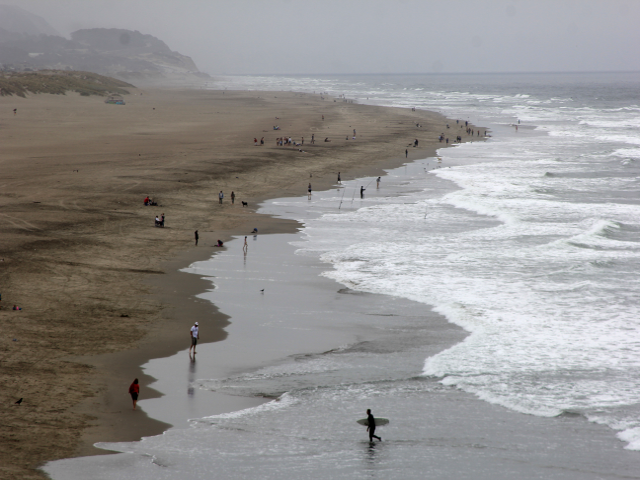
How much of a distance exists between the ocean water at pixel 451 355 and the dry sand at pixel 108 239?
79.3 inches

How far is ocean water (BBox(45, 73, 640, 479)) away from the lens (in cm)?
1235

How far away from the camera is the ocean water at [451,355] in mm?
12352

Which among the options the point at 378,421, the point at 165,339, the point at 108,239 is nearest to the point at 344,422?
the point at 378,421

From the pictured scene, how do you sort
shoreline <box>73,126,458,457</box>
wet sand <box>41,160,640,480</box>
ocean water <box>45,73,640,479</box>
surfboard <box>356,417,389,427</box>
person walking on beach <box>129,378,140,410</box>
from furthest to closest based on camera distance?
person walking on beach <box>129,378,140,410</box>
surfboard <box>356,417,389,427</box>
shoreline <box>73,126,458,457</box>
ocean water <box>45,73,640,479</box>
wet sand <box>41,160,640,480</box>

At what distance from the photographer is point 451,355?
17.2 m

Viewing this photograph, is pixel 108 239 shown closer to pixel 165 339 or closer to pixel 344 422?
pixel 165 339

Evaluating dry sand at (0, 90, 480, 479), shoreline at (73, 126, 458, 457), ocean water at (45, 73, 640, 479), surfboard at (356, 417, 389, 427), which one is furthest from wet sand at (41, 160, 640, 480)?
dry sand at (0, 90, 480, 479)

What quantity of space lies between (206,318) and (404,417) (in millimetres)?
7979

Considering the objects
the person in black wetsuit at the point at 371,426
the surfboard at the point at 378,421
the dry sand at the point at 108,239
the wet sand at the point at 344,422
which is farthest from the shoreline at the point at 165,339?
the person in black wetsuit at the point at 371,426

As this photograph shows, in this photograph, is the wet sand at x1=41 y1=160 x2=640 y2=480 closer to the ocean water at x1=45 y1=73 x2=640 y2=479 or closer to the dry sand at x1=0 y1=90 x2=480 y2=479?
the ocean water at x1=45 y1=73 x2=640 y2=479

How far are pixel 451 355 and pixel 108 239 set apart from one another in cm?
1701

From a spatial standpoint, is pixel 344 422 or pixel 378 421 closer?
pixel 378 421

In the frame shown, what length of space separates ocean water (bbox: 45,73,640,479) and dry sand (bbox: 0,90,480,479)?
201 cm

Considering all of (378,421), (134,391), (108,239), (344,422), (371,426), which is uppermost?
(108,239)
